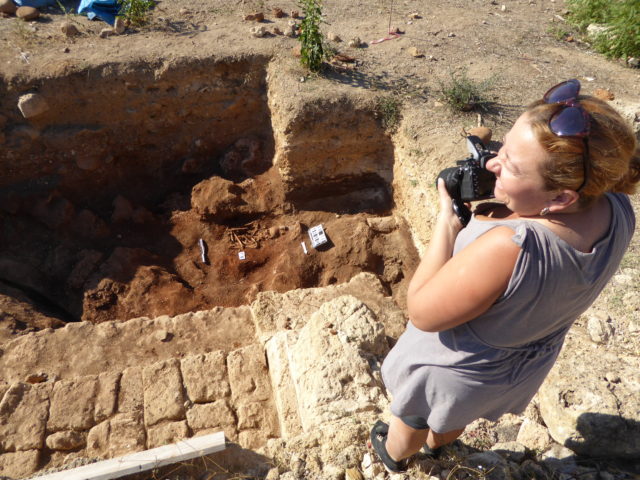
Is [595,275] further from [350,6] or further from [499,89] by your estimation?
[350,6]

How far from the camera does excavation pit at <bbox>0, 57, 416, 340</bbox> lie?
4.88 metres

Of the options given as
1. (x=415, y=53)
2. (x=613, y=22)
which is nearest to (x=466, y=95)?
(x=415, y=53)

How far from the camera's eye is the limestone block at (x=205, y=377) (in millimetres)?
3062

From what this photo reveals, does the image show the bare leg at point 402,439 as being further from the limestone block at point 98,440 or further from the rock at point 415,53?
the rock at point 415,53

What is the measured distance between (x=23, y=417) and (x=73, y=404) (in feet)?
0.99

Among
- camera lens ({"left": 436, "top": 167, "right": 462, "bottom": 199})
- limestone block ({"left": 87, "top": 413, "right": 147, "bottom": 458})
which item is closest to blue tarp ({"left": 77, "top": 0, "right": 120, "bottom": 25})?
limestone block ({"left": 87, "top": 413, "right": 147, "bottom": 458})

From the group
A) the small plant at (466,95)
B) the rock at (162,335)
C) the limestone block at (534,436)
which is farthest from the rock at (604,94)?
the rock at (162,335)

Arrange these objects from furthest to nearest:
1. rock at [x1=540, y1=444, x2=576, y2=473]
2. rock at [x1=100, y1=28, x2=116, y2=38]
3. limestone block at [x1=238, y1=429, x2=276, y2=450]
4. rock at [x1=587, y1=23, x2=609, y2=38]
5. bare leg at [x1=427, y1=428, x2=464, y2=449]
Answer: rock at [x1=587, y1=23, x2=609, y2=38], rock at [x1=100, y1=28, x2=116, y2=38], limestone block at [x1=238, y1=429, x2=276, y2=450], rock at [x1=540, y1=444, x2=576, y2=473], bare leg at [x1=427, y1=428, x2=464, y2=449]

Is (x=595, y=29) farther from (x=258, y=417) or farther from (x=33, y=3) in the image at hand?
(x=33, y=3)

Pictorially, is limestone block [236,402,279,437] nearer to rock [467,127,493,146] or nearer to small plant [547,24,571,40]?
rock [467,127,493,146]

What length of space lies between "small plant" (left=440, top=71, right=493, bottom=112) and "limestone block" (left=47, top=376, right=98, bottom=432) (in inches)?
179

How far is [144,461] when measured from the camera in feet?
7.34

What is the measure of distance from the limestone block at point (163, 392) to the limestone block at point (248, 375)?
14.7 inches

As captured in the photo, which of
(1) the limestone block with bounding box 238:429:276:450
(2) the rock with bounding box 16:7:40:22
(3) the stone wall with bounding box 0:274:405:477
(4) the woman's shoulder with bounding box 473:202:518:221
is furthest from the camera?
(2) the rock with bounding box 16:7:40:22
